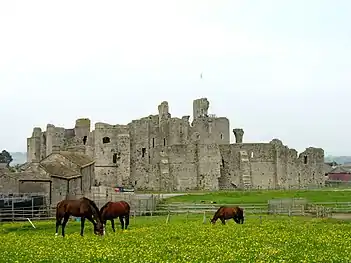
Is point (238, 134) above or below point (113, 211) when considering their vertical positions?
above

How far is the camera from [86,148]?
91438 mm

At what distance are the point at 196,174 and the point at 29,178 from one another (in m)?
34.8

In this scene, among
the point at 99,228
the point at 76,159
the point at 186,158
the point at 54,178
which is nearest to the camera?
the point at 99,228

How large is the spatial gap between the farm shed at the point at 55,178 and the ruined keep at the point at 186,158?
26394mm

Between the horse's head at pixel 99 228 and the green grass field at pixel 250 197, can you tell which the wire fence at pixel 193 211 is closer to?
the green grass field at pixel 250 197

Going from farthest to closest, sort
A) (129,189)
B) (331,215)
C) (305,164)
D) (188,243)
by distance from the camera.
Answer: (305,164) < (129,189) < (331,215) < (188,243)

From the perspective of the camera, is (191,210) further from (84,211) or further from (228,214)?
(84,211)

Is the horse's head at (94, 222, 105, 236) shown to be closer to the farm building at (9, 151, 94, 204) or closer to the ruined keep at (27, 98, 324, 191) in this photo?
the farm building at (9, 151, 94, 204)

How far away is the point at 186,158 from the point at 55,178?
3293cm

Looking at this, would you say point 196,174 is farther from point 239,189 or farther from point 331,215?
point 331,215

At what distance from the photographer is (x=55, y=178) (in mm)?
56844

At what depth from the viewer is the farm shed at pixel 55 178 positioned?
56281 millimetres

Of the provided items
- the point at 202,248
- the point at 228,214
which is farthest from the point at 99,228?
the point at 202,248

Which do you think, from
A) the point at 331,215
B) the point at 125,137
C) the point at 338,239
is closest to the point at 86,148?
the point at 125,137
